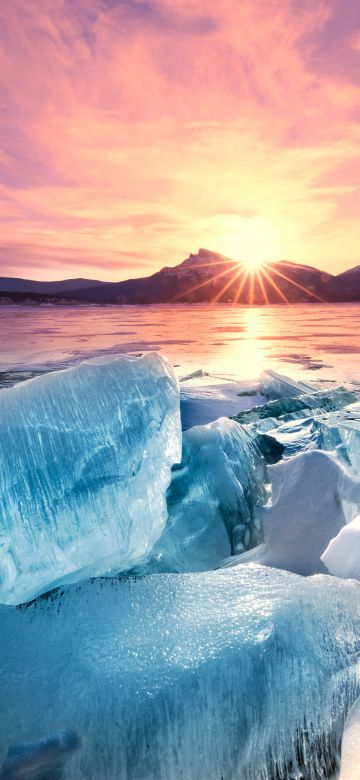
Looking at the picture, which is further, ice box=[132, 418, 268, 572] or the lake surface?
the lake surface

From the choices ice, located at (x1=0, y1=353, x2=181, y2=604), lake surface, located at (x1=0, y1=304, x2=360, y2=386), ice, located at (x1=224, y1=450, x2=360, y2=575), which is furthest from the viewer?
lake surface, located at (x1=0, y1=304, x2=360, y2=386)

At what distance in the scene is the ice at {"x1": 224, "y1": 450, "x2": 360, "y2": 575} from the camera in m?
1.54

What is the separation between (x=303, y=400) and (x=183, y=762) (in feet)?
7.84

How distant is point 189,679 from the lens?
1.01 meters

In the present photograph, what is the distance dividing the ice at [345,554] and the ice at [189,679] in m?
0.10

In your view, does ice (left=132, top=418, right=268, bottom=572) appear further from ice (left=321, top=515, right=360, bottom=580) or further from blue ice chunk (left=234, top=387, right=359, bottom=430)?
blue ice chunk (left=234, top=387, right=359, bottom=430)

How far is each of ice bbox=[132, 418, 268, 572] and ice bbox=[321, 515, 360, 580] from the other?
0.39 meters

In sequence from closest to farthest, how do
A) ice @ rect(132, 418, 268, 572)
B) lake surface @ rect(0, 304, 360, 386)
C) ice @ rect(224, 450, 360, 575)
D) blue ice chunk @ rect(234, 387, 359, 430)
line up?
ice @ rect(224, 450, 360, 575) → ice @ rect(132, 418, 268, 572) → blue ice chunk @ rect(234, 387, 359, 430) → lake surface @ rect(0, 304, 360, 386)

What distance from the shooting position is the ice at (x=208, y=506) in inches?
65.0

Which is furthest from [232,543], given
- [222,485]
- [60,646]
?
[60,646]

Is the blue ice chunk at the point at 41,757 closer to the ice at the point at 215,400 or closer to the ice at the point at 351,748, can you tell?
the ice at the point at 351,748

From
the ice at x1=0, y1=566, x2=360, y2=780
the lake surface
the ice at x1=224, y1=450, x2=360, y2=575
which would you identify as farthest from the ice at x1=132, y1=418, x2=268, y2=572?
the lake surface

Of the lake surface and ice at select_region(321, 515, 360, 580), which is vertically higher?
ice at select_region(321, 515, 360, 580)

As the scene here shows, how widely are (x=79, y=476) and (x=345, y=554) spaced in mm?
776
